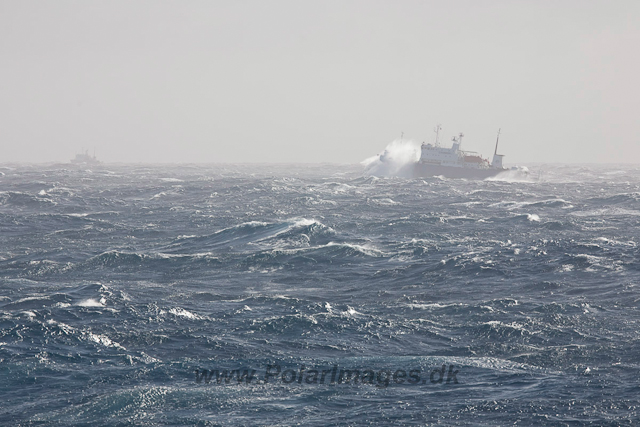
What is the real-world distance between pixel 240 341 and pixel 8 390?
969 cm

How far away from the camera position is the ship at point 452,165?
15700 centimetres

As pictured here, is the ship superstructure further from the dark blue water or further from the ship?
the dark blue water

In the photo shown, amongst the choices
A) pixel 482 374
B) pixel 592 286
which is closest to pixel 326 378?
pixel 482 374

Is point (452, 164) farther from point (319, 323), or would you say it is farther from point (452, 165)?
point (319, 323)

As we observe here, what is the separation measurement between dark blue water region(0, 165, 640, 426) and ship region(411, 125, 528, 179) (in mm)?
91414

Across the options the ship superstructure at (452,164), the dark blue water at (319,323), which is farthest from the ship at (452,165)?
the dark blue water at (319,323)

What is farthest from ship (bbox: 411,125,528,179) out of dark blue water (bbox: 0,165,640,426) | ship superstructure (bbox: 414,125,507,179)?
dark blue water (bbox: 0,165,640,426)

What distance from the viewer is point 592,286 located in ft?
125

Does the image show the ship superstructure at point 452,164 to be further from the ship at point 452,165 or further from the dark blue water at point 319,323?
the dark blue water at point 319,323

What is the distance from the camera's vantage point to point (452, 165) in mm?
159375

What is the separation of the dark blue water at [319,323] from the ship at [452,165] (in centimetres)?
9141

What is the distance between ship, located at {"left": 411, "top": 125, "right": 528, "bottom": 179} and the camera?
515 feet

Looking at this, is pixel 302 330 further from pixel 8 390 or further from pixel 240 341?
pixel 8 390

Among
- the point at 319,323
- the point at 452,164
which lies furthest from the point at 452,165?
the point at 319,323
